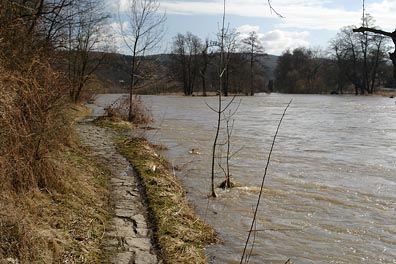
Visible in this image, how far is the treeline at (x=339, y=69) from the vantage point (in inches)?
2494

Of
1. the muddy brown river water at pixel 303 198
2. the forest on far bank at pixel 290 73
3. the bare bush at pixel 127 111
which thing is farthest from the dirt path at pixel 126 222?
the forest on far bank at pixel 290 73

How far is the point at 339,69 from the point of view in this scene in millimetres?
70062

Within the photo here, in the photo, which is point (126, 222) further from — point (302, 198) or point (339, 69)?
point (339, 69)

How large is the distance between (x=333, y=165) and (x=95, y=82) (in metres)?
24.8

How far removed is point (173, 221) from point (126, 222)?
2.20 feet

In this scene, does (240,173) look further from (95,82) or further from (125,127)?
(95,82)

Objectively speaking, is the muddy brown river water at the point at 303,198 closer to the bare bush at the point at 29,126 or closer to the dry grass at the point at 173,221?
the dry grass at the point at 173,221

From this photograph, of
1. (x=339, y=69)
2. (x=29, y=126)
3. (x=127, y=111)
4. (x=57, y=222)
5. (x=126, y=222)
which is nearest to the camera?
(x=57, y=222)

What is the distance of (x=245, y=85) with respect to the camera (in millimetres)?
69938

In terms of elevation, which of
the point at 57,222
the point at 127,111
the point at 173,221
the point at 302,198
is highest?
the point at 127,111

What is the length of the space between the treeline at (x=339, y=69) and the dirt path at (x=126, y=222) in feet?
166

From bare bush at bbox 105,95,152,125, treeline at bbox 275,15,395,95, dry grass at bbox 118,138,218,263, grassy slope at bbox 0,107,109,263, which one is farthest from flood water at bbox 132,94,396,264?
treeline at bbox 275,15,395,95

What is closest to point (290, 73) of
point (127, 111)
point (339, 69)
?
point (339, 69)

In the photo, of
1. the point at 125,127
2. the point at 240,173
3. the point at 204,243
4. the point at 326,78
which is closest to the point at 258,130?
the point at 125,127
